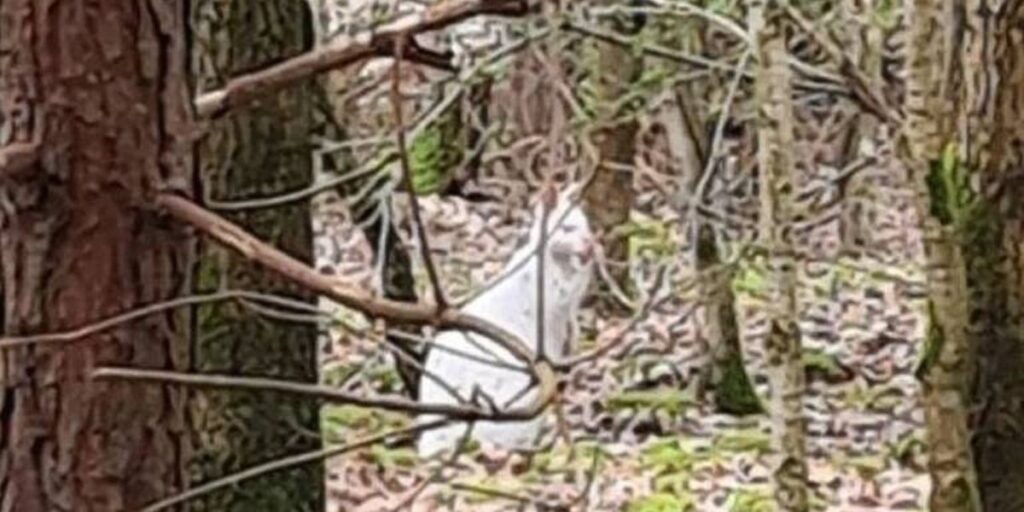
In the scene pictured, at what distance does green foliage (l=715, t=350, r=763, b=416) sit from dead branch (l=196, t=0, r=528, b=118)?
26.9 ft

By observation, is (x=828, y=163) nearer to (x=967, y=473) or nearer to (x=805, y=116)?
(x=805, y=116)

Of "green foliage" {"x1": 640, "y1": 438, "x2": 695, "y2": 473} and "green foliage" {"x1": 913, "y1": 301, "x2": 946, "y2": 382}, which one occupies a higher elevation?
"green foliage" {"x1": 913, "y1": 301, "x2": 946, "y2": 382}

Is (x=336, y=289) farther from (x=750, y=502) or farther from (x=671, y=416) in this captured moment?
(x=671, y=416)

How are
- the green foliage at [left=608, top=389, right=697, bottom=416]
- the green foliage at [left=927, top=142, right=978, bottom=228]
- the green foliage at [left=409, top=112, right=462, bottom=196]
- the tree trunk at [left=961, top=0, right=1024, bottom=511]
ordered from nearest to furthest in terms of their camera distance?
the tree trunk at [left=961, top=0, right=1024, bottom=511] → the green foliage at [left=927, top=142, right=978, bottom=228] → the green foliage at [left=608, top=389, right=697, bottom=416] → the green foliage at [left=409, top=112, right=462, bottom=196]

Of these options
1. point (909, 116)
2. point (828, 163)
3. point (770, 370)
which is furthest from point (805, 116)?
point (909, 116)

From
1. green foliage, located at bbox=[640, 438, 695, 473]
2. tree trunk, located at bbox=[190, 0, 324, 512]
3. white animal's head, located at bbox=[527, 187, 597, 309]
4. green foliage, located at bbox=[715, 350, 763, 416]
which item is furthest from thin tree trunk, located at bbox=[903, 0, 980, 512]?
green foliage, located at bbox=[715, 350, 763, 416]

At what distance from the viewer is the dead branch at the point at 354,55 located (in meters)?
2.70

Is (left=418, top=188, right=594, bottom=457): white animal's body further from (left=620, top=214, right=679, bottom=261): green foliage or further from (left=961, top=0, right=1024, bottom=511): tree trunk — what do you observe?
(left=961, top=0, right=1024, bottom=511): tree trunk

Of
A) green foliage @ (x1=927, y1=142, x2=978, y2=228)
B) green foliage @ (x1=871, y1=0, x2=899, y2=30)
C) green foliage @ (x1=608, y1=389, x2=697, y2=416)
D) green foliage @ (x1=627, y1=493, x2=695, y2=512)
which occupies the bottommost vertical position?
green foliage @ (x1=627, y1=493, x2=695, y2=512)

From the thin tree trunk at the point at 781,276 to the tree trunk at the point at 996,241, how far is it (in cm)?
113

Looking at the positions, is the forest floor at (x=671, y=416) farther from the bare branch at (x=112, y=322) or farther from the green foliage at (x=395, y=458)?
the bare branch at (x=112, y=322)

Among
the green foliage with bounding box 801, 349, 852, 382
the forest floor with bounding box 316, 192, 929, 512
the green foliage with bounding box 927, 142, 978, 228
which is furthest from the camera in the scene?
the green foliage with bounding box 801, 349, 852, 382

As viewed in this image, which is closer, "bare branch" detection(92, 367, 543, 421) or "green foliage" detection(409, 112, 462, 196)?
"bare branch" detection(92, 367, 543, 421)

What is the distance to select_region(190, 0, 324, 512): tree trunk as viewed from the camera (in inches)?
248
